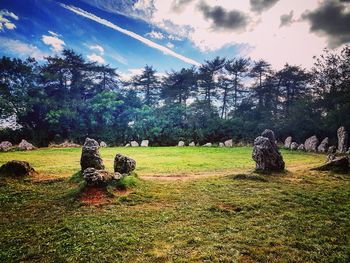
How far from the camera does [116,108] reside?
38.2 meters

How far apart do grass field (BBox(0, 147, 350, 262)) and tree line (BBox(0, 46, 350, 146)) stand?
935 inches

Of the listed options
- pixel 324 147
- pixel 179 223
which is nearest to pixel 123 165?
pixel 179 223

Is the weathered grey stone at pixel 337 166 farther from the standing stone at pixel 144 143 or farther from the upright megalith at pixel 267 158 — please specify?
the standing stone at pixel 144 143

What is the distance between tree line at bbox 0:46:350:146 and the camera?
101ft

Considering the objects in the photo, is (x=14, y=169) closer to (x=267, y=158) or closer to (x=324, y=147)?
(x=267, y=158)

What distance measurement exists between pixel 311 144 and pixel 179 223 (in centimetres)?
2687

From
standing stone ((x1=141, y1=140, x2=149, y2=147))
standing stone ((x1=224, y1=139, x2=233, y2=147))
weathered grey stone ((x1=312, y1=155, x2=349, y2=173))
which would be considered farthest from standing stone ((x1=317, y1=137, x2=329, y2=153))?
standing stone ((x1=141, y1=140, x2=149, y2=147))

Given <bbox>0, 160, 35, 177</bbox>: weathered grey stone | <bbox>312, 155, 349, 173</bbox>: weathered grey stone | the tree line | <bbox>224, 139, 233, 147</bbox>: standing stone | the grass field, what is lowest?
the grass field

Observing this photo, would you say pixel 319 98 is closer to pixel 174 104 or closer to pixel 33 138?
pixel 174 104

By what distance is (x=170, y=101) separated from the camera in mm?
43219

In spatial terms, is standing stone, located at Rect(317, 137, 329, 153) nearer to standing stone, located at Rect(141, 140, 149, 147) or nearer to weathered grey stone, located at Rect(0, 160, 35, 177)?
Result: standing stone, located at Rect(141, 140, 149, 147)

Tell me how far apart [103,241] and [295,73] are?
41.5 metres

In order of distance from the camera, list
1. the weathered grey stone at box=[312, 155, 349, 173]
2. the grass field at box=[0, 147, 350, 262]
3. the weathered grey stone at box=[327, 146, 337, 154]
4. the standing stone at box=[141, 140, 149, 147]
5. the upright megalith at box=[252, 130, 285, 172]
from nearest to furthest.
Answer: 1. the grass field at box=[0, 147, 350, 262]
2. the upright megalith at box=[252, 130, 285, 172]
3. the weathered grey stone at box=[312, 155, 349, 173]
4. the weathered grey stone at box=[327, 146, 337, 154]
5. the standing stone at box=[141, 140, 149, 147]

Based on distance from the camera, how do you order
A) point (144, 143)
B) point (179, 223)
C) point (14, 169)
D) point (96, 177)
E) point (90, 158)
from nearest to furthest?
point (179, 223)
point (96, 177)
point (14, 169)
point (90, 158)
point (144, 143)
